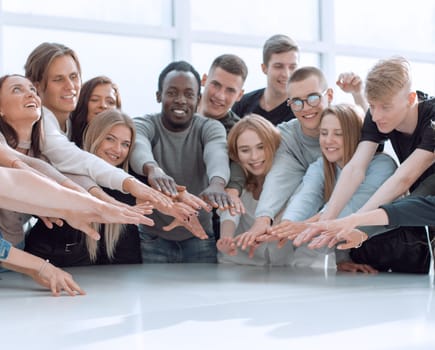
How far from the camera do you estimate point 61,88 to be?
12.3 feet

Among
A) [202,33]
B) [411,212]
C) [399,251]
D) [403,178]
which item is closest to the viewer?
[411,212]

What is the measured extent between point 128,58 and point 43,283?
3.27 m

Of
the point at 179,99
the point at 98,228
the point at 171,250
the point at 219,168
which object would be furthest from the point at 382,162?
the point at 98,228

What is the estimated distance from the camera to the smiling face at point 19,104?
11.1 ft

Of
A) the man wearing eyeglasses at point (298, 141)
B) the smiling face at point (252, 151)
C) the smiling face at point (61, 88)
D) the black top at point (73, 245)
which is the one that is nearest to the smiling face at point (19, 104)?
the smiling face at point (61, 88)

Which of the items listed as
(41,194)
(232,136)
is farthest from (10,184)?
(232,136)

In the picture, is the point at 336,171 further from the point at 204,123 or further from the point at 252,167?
the point at 204,123

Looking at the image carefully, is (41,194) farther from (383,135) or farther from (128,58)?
(128,58)

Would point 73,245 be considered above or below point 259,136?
below

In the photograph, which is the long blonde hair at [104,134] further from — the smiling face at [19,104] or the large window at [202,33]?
the large window at [202,33]

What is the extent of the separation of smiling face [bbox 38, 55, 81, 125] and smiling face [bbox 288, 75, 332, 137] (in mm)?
1132

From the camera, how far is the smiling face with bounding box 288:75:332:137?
3.81 m

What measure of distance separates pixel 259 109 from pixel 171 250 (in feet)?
3.66

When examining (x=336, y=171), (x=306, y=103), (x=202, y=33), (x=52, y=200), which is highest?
(x=202, y=33)
